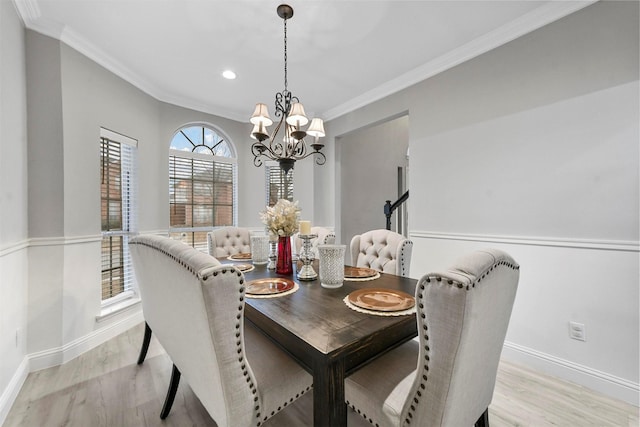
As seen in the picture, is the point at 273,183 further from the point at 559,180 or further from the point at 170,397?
the point at 559,180

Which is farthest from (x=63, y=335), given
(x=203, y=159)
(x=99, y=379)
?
(x=203, y=159)

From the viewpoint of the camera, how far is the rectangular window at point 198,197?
11.5 ft

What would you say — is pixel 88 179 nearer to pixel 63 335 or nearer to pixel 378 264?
pixel 63 335

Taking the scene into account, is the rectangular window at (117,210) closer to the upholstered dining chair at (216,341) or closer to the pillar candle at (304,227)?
the upholstered dining chair at (216,341)

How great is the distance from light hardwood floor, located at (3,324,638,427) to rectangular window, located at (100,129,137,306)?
89 cm

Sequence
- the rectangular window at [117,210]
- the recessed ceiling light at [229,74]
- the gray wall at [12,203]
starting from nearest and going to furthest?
the gray wall at [12,203], the rectangular window at [117,210], the recessed ceiling light at [229,74]

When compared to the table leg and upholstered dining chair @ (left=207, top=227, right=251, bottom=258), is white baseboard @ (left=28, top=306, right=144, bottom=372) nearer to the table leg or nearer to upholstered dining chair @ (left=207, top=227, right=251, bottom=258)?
upholstered dining chair @ (left=207, top=227, right=251, bottom=258)

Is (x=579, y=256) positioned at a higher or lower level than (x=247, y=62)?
lower

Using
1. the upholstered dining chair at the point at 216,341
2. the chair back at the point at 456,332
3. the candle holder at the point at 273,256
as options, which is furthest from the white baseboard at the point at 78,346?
the chair back at the point at 456,332

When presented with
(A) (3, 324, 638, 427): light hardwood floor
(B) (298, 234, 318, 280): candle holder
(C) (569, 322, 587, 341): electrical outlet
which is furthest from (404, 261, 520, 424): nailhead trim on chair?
(C) (569, 322, 587, 341): electrical outlet

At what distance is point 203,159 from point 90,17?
6.16 feet

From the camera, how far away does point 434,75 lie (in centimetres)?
266

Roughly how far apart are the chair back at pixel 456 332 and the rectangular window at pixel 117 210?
10.1 ft

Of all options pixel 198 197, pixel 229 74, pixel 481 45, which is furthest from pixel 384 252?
pixel 198 197
